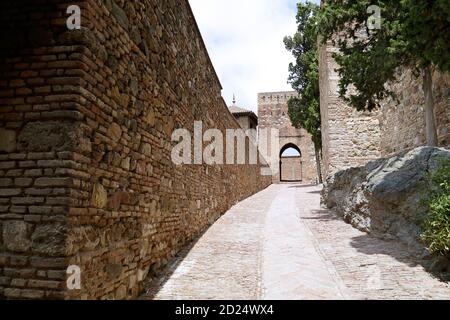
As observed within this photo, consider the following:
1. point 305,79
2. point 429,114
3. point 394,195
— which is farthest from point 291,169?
point 394,195

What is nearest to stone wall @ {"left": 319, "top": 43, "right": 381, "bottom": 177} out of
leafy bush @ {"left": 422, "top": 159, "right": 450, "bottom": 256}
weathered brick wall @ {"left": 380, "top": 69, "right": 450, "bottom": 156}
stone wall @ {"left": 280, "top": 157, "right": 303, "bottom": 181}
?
weathered brick wall @ {"left": 380, "top": 69, "right": 450, "bottom": 156}

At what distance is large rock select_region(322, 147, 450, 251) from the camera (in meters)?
5.96

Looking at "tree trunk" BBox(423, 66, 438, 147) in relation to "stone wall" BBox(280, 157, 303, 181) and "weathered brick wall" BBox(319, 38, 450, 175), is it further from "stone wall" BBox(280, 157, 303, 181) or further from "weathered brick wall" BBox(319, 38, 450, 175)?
"stone wall" BBox(280, 157, 303, 181)

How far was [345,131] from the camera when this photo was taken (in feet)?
52.5

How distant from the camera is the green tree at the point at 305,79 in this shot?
19.7 m

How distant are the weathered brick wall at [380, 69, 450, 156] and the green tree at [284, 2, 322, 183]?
5274mm

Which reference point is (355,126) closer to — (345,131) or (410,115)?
(345,131)

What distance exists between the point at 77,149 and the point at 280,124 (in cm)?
3088

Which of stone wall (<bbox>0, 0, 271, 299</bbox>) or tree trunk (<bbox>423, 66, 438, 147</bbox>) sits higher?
tree trunk (<bbox>423, 66, 438, 147</bbox>)

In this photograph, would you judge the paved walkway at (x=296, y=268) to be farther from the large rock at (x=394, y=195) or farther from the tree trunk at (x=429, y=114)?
the tree trunk at (x=429, y=114)

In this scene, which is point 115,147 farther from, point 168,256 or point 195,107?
point 195,107

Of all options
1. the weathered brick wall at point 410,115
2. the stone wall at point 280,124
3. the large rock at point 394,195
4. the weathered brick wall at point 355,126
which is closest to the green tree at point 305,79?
the weathered brick wall at point 355,126

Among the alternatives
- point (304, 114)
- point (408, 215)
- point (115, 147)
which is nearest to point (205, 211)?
point (408, 215)

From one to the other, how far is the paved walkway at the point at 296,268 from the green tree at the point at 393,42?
3.11 metres
